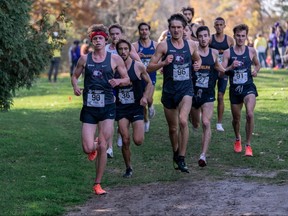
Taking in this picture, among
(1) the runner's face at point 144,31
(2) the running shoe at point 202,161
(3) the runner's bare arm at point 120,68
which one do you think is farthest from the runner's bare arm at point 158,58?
(1) the runner's face at point 144,31

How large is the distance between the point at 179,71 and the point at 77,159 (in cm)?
284

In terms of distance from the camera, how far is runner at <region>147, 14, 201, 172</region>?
448 inches

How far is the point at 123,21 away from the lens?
2061 inches

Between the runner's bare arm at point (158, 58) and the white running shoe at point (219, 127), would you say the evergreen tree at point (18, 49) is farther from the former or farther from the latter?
the white running shoe at point (219, 127)

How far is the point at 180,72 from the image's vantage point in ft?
37.5

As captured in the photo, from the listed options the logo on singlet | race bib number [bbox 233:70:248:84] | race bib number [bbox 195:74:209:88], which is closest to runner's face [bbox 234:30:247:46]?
race bib number [bbox 233:70:248:84]

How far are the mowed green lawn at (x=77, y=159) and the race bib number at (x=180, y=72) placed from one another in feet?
4.75

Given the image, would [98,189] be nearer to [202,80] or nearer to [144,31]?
[202,80]

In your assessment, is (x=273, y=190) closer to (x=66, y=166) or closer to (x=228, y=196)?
(x=228, y=196)

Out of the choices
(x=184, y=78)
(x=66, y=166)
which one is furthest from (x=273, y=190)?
(x=66, y=166)

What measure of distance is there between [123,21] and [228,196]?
143 ft

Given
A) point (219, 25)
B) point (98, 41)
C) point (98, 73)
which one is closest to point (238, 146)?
point (219, 25)

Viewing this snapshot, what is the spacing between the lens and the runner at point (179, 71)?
37.4 feet

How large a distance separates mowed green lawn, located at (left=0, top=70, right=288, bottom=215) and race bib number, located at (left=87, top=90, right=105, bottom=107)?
1.22 metres
